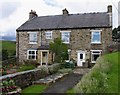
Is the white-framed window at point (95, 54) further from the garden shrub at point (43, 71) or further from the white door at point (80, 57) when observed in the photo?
the garden shrub at point (43, 71)

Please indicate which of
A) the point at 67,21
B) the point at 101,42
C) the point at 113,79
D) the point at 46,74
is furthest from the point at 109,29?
the point at 113,79

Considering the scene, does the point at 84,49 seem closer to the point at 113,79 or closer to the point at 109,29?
the point at 109,29

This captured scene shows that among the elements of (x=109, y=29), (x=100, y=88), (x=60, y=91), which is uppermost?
(x=109, y=29)

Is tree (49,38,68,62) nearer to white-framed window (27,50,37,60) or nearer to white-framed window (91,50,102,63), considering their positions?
white-framed window (91,50,102,63)

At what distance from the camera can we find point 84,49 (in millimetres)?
33125

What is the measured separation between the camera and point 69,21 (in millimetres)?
36125

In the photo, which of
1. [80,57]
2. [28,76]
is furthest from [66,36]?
[28,76]

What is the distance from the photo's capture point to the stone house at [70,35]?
32.5m

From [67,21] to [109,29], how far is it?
7.59 metres

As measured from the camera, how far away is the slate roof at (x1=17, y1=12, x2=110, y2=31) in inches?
1321

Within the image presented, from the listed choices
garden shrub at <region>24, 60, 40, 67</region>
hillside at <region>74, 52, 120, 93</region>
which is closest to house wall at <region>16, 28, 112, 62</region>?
garden shrub at <region>24, 60, 40, 67</region>

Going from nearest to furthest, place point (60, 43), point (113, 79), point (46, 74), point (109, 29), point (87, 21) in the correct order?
point (113, 79) → point (46, 74) → point (60, 43) → point (109, 29) → point (87, 21)

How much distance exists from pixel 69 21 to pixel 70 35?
3215mm

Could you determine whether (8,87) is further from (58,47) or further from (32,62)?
(32,62)
